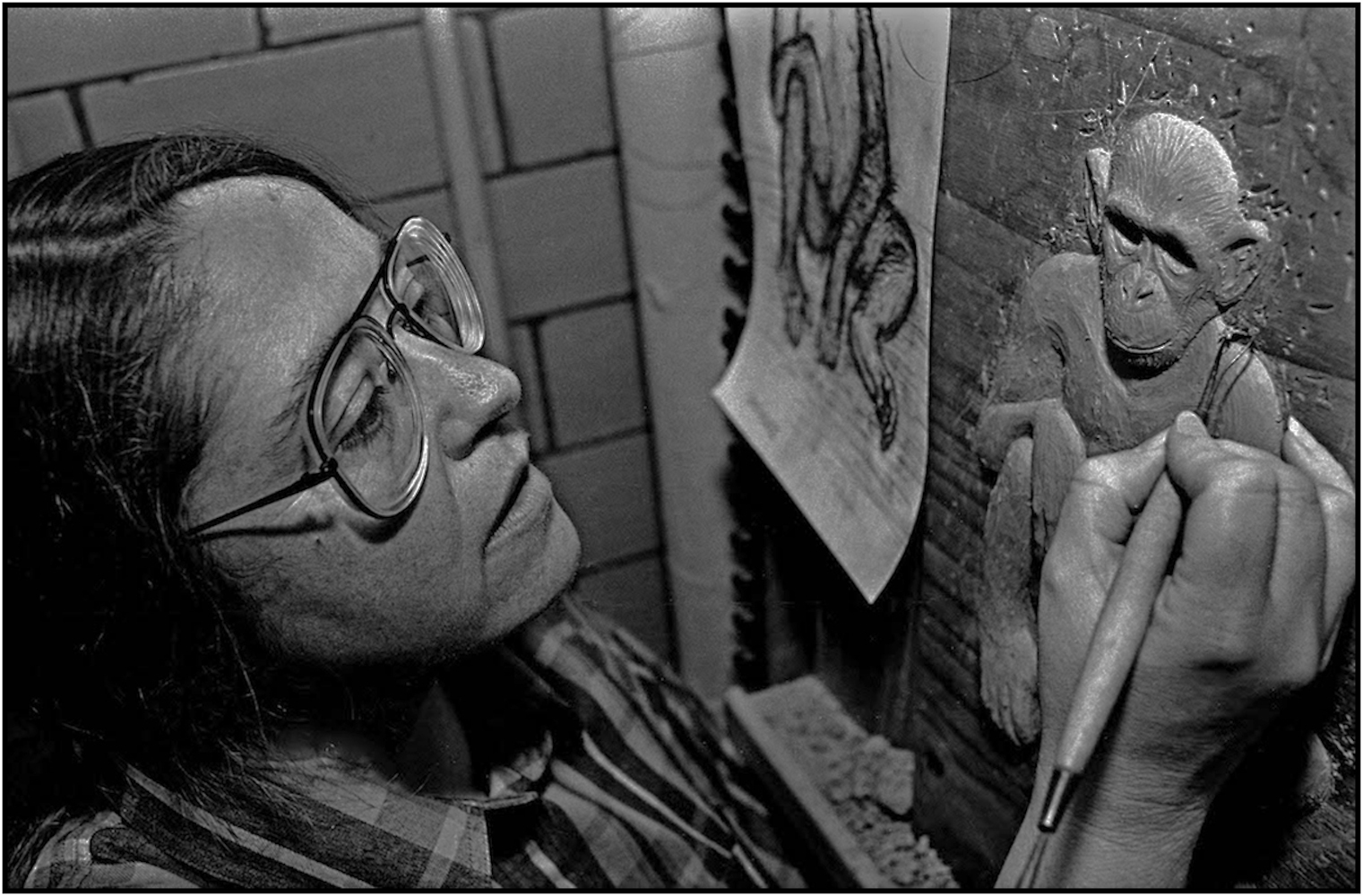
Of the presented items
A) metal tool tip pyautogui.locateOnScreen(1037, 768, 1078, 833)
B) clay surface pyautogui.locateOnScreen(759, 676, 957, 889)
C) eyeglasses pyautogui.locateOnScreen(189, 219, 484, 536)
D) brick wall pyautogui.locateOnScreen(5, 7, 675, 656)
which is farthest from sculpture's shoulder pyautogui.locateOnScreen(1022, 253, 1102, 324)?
brick wall pyautogui.locateOnScreen(5, 7, 675, 656)

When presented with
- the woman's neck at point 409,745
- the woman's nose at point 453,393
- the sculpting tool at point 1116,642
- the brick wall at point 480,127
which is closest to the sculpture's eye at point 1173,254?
the sculpting tool at point 1116,642

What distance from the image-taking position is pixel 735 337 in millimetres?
1178

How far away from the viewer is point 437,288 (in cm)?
85

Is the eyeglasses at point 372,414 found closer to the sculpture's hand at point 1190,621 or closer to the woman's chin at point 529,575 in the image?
the woman's chin at point 529,575

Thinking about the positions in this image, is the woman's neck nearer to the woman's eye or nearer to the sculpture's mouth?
the woman's eye

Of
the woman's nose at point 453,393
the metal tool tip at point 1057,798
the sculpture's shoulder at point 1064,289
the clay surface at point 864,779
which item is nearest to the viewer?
the metal tool tip at point 1057,798

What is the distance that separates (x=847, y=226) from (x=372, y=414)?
37 cm

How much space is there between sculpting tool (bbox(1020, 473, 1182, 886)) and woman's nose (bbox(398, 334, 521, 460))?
1.28ft

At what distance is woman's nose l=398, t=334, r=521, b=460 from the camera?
751mm

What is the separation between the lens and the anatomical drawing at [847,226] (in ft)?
2.67

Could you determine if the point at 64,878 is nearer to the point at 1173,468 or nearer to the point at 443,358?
the point at 443,358

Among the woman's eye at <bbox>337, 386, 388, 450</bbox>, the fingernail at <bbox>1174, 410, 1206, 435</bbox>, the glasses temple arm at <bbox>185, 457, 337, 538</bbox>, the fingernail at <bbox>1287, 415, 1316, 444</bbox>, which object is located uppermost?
the fingernail at <bbox>1287, 415, 1316, 444</bbox>

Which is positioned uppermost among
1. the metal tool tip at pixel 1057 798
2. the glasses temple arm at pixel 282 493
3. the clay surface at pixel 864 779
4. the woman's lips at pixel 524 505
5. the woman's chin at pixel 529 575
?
the glasses temple arm at pixel 282 493

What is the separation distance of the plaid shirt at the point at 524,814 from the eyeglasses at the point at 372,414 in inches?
9.4
